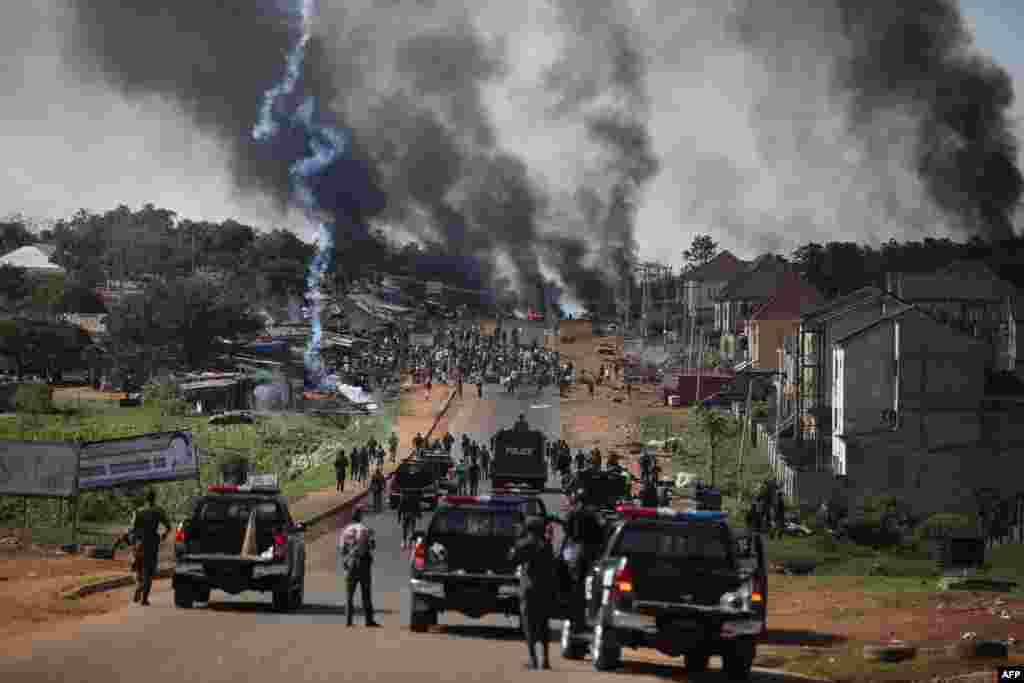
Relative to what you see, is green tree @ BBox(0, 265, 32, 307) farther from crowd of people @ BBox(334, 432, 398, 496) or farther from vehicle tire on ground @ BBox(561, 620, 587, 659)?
vehicle tire on ground @ BBox(561, 620, 587, 659)

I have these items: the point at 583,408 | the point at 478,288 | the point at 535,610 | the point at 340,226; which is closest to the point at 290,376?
the point at 340,226

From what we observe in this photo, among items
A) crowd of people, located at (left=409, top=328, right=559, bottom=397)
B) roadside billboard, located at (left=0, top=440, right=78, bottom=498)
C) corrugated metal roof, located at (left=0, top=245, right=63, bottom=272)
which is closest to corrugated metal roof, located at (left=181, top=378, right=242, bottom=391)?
crowd of people, located at (left=409, top=328, right=559, bottom=397)

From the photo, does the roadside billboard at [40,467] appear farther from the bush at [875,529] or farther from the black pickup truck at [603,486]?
the bush at [875,529]

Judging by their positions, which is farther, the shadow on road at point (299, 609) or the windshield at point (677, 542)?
the shadow on road at point (299, 609)

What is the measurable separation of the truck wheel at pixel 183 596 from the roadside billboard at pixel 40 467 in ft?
44.9

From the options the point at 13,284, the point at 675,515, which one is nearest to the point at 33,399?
the point at 675,515

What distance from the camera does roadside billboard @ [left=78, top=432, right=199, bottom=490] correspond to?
1599 inches

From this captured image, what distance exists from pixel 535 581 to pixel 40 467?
72.6 feet

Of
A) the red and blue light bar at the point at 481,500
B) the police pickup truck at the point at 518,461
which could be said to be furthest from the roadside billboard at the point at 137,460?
the red and blue light bar at the point at 481,500

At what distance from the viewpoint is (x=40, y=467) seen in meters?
39.9

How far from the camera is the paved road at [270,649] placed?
756 inches

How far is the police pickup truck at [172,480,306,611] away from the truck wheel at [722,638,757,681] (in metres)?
8.56

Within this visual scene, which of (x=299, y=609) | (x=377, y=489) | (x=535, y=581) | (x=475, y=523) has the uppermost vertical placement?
(x=377, y=489)

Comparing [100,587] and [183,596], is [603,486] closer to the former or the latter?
[100,587]
